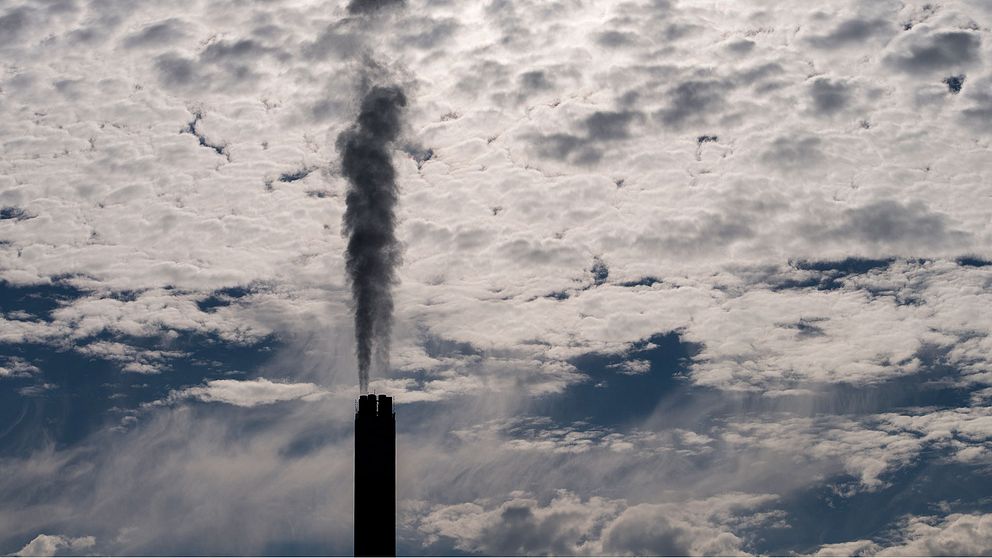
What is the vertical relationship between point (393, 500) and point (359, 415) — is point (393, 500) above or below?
below

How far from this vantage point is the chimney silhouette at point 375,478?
54.2 m

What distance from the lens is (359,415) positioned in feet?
182

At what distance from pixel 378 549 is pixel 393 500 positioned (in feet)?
6.96

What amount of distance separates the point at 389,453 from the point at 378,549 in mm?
3883

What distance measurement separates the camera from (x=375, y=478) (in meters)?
54.6

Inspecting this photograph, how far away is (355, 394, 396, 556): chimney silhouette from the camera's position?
2133 inches

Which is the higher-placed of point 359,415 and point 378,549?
point 359,415

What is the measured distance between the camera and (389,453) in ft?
181

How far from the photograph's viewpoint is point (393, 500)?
5500cm

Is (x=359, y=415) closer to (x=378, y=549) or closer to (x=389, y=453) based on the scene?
(x=389, y=453)

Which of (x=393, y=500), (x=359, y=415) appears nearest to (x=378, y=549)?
(x=393, y=500)

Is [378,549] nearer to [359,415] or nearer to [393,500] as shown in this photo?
[393,500]

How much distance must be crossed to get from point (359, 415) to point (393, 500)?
3719 mm
